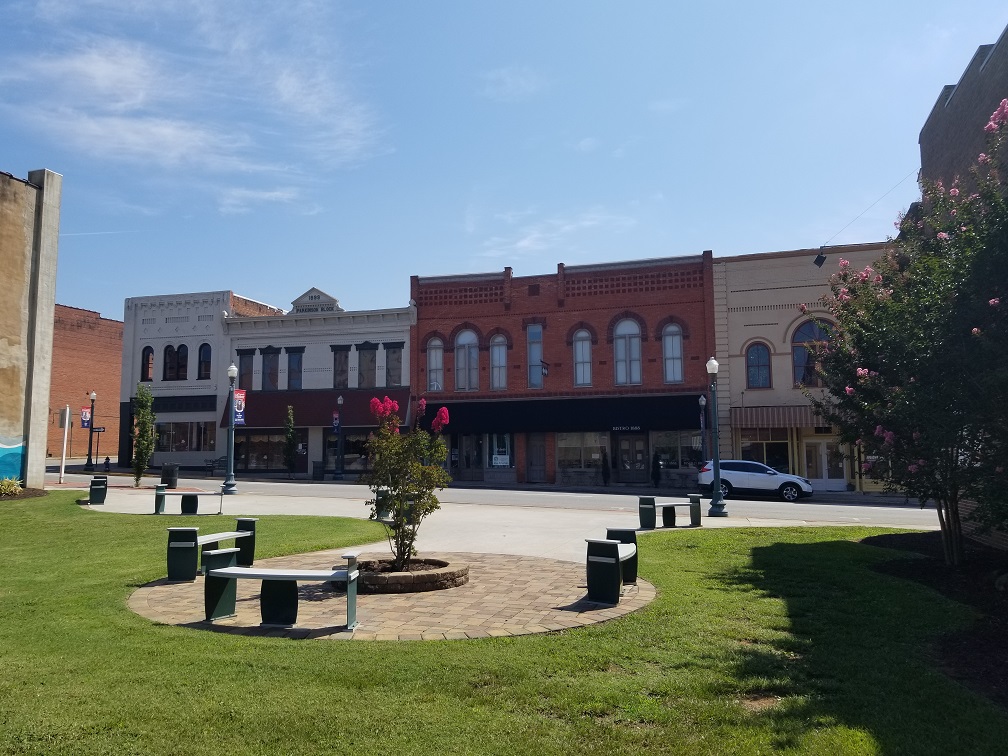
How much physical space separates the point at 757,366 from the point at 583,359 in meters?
8.11

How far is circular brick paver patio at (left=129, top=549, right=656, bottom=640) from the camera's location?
24.7 ft

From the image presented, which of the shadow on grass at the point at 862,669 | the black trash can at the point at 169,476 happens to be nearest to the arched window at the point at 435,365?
the black trash can at the point at 169,476

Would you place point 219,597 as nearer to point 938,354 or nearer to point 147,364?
point 938,354

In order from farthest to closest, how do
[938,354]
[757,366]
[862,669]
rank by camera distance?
[757,366] < [938,354] < [862,669]

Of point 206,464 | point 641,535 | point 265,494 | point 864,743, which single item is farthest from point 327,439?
point 864,743

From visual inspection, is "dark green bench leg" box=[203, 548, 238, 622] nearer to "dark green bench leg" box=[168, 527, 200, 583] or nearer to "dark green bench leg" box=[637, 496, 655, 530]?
"dark green bench leg" box=[168, 527, 200, 583]

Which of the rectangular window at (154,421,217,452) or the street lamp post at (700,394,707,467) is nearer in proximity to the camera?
the street lamp post at (700,394,707,467)

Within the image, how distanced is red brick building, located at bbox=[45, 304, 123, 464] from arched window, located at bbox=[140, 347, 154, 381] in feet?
42.7

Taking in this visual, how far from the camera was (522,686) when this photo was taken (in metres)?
5.73

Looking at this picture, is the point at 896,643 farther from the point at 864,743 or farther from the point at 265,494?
the point at 265,494

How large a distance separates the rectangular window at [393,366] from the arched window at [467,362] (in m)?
3.32

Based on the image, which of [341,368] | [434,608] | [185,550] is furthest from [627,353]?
[434,608]

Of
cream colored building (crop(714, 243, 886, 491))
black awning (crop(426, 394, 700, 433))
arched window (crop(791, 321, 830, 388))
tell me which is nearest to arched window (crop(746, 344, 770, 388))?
cream colored building (crop(714, 243, 886, 491))

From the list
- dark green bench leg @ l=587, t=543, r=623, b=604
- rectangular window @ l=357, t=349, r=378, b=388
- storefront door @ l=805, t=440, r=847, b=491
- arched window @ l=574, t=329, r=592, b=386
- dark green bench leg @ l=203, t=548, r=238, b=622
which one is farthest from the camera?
rectangular window @ l=357, t=349, r=378, b=388
